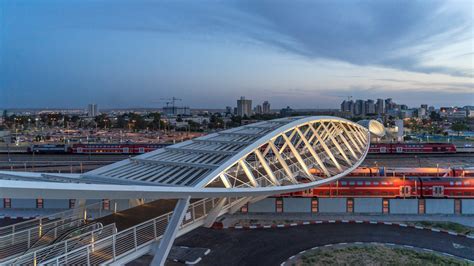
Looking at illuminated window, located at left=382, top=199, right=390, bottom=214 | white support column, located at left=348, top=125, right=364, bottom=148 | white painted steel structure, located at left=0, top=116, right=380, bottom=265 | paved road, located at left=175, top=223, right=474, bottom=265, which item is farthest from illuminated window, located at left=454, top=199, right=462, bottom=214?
white painted steel structure, located at left=0, top=116, right=380, bottom=265

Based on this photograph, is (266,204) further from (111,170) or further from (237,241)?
(111,170)

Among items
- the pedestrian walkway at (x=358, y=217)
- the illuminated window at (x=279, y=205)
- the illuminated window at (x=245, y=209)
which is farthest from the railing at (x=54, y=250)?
the illuminated window at (x=279, y=205)

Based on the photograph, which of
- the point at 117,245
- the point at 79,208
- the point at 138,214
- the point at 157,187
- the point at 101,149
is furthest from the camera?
the point at 101,149

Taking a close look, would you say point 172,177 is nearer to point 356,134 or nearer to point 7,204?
point 7,204

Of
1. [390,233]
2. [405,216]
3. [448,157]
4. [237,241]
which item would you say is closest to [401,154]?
[448,157]

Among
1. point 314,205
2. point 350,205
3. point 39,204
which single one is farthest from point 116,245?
point 350,205

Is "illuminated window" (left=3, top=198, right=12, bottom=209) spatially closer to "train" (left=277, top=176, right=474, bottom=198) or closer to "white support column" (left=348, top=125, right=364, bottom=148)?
"train" (left=277, top=176, right=474, bottom=198)
